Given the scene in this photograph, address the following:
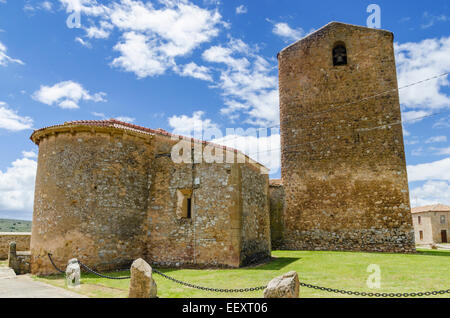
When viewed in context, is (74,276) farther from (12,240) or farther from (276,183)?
(276,183)

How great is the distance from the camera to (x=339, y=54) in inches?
757

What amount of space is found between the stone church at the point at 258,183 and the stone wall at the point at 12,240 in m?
7.17

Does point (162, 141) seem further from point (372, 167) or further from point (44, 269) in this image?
point (372, 167)

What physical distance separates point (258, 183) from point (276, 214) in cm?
622

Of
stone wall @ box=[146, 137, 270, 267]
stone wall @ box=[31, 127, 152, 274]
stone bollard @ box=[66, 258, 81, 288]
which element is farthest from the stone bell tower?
stone bollard @ box=[66, 258, 81, 288]

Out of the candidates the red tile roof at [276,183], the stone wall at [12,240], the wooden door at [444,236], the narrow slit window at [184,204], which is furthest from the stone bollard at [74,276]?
the wooden door at [444,236]

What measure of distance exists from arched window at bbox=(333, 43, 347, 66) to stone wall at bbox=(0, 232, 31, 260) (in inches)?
766

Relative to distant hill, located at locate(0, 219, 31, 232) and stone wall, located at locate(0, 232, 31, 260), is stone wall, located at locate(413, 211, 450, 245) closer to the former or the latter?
stone wall, located at locate(0, 232, 31, 260)

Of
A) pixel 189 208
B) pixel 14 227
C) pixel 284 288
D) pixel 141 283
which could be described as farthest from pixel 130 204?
pixel 14 227

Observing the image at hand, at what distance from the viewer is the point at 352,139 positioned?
1780cm

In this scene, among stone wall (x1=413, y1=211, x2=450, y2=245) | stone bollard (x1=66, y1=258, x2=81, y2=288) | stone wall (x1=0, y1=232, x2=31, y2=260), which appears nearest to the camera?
stone bollard (x1=66, y1=258, x2=81, y2=288)

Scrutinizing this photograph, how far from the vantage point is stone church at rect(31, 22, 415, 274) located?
11.1 m
